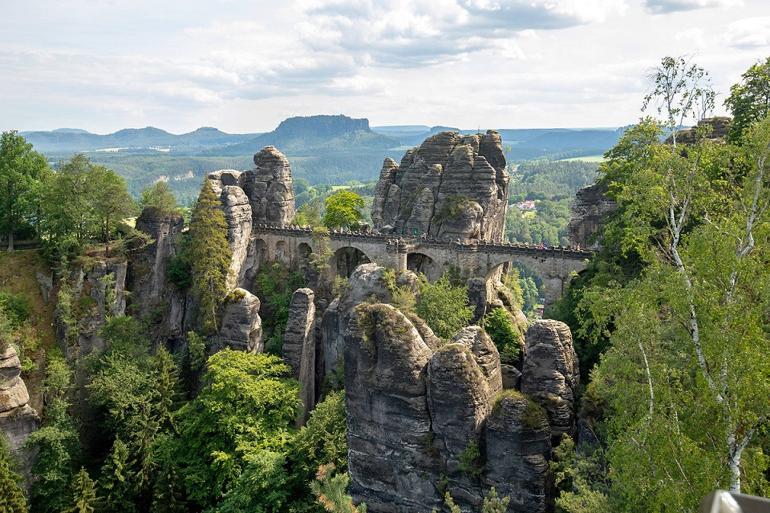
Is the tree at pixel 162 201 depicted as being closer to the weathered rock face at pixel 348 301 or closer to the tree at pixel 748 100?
the weathered rock face at pixel 348 301

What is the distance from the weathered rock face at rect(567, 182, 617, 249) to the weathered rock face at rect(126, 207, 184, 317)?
33.2 meters

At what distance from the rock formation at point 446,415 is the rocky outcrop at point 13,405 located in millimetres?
23085

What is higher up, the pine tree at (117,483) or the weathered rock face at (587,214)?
the weathered rock face at (587,214)

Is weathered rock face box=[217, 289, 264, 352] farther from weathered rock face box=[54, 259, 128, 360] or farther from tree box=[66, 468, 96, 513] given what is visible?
tree box=[66, 468, 96, 513]

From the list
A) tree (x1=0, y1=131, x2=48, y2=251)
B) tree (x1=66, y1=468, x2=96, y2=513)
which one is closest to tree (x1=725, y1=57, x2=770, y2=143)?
tree (x1=66, y1=468, x2=96, y2=513)

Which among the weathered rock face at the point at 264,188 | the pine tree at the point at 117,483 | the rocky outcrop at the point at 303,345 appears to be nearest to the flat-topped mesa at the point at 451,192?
the weathered rock face at the point at 264,188

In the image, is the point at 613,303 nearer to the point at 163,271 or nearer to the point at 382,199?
the point at 163,271

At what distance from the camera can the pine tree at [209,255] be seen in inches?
1788

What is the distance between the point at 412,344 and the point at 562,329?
21.3 ft

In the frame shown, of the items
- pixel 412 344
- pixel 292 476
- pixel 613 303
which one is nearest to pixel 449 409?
pixel 412 344

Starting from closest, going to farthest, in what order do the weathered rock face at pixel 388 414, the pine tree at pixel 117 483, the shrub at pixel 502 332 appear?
the weathered rock face at pixel 388 414
the shrub at pixel 502 332
the pine tree at pixel 117 483

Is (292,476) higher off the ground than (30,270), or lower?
lower

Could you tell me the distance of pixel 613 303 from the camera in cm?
1805

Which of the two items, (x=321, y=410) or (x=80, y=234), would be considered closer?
(x=321, y=410)
